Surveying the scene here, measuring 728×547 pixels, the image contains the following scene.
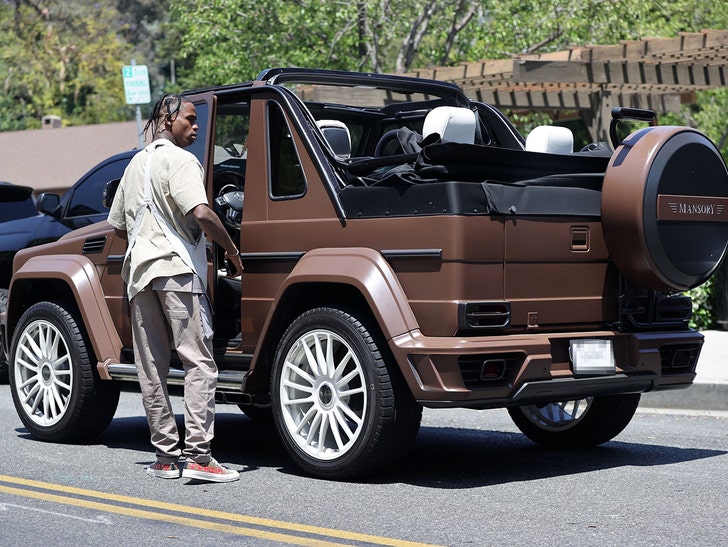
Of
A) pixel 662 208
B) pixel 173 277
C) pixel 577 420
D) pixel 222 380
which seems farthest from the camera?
pixel 577 420

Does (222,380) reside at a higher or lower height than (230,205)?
lower

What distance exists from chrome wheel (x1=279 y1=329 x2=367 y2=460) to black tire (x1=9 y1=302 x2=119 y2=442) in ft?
5.58

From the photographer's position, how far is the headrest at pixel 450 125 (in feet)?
22.5

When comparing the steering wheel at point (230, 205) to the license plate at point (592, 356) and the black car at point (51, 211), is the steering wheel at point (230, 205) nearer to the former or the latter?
the black car at point (51, 211)

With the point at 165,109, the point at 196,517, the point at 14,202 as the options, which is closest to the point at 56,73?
the point at 14,202

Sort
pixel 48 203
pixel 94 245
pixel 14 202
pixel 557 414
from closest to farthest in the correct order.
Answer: pixel 557 414 → pixel 94 245 → pixel 48 203 → pixel 14 202

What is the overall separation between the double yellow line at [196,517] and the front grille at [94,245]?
1722 millimetres

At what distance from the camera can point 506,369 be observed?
616cm

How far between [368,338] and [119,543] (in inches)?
66.4

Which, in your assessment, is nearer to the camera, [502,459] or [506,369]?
[506,369]

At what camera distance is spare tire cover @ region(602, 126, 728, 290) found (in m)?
6.40

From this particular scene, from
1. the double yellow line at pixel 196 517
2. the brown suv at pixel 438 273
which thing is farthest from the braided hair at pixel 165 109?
the double yellow line at pixel 196 517

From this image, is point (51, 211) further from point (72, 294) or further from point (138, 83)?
point (138, 83)

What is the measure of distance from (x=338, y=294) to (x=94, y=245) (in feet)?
6.76
